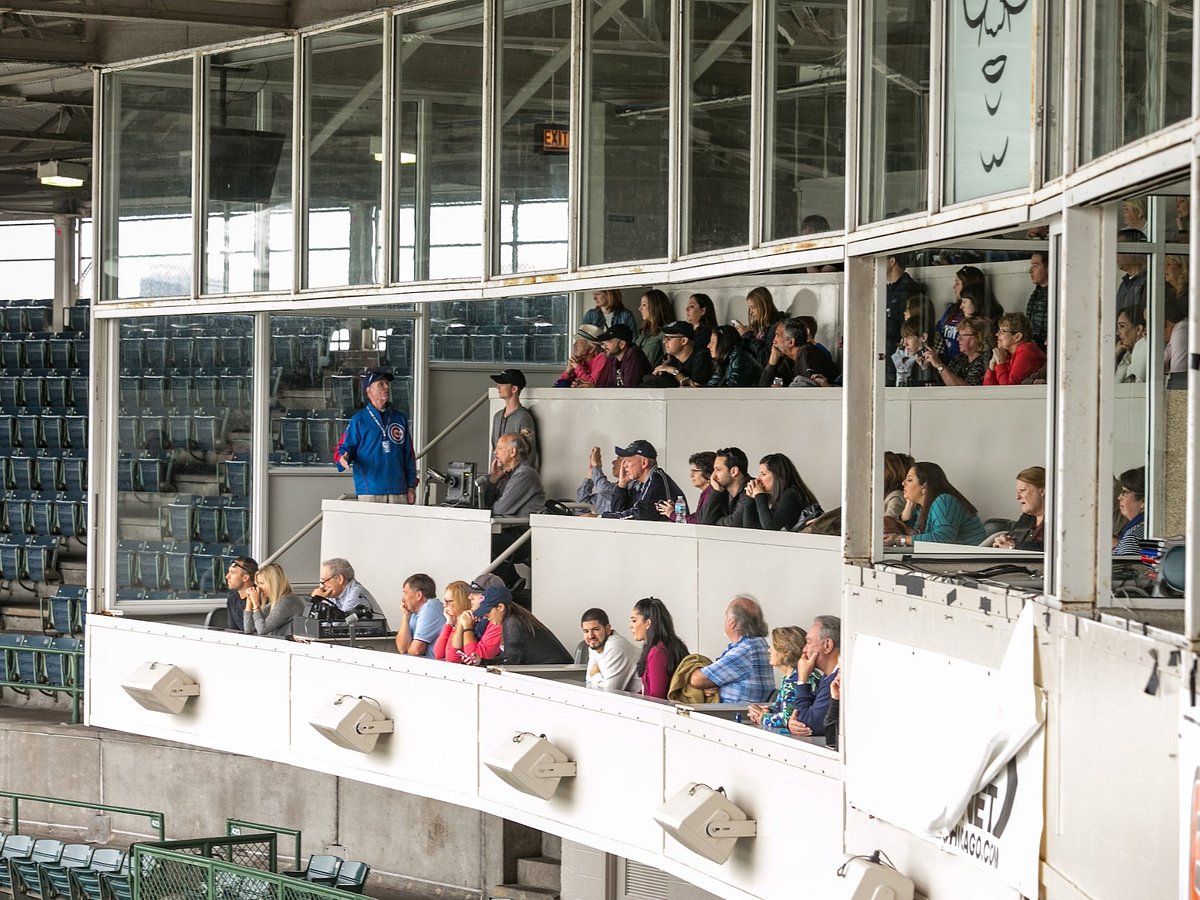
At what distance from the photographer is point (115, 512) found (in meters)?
11.2

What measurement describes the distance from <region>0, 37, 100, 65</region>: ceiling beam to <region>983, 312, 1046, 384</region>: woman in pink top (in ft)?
22.2

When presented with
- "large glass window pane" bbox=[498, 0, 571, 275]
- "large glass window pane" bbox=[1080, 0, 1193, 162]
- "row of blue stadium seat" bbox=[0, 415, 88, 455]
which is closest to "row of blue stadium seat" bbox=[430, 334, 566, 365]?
"large glass window pane" bbox=[498, 0, 571, 275]

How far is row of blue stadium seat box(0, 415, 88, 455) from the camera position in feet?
64.3

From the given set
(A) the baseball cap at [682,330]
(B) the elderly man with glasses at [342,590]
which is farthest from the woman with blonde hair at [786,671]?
(B) the elderly man with glasses at [342,590]

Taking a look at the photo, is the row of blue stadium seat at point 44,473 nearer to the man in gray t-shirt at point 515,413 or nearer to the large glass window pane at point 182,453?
the large glass window pane at point 182,453

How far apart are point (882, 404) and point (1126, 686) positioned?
86.4 inches

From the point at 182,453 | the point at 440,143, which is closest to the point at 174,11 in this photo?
the point at 440,143

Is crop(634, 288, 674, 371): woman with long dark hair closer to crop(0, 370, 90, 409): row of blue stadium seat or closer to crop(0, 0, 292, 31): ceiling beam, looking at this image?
crop(0, 0, 292, 31): ceiling beam

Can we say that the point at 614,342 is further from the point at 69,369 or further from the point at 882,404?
the point at 69,369

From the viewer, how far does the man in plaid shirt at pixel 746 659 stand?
23.4 ft

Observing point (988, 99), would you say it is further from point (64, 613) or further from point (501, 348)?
point (64, 613)

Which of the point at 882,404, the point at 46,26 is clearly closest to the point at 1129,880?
the point at 882,404

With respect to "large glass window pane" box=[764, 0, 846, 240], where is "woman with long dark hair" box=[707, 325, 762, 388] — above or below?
below

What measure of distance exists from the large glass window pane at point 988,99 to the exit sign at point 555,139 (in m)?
3.43
